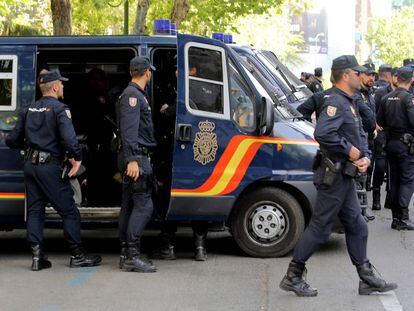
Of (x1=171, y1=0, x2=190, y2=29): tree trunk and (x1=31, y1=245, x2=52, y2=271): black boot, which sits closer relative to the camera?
(x1=31, y1=245, x2=52, y2=271): black boot

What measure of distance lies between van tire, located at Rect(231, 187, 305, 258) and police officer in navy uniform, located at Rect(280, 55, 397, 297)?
136 cm

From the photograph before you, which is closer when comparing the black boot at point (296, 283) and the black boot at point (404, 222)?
the black boot at point (296, 283)

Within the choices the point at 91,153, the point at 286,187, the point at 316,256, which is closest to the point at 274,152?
the point at 286,187

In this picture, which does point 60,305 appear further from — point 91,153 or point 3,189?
point 91,153

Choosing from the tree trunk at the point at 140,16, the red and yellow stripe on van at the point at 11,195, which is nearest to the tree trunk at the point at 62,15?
the tree trunk at the point at 140,16

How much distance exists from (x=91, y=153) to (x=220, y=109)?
2.10 metres

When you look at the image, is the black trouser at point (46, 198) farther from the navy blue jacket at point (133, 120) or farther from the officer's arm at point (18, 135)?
the navy blue jacket at point (133, 120)

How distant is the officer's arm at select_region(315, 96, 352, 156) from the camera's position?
6500 mm

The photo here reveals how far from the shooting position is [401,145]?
10148 mm

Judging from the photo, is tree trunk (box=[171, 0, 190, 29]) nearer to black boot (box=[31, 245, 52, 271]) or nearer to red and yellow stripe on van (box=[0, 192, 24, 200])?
red and yellow stripe on van (box=[0, 192, 24, 200])

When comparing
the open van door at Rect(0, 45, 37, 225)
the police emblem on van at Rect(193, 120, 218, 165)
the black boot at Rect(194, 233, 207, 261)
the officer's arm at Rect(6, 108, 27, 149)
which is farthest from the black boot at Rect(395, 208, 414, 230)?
the officer's arm at Rect(6, 108, 27, 149)

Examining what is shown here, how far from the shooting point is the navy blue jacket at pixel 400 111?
10.1 meters

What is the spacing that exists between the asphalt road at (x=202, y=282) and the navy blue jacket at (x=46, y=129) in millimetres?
1142

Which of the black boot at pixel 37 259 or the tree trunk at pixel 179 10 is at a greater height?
the tree trunk at pixel 179 10
